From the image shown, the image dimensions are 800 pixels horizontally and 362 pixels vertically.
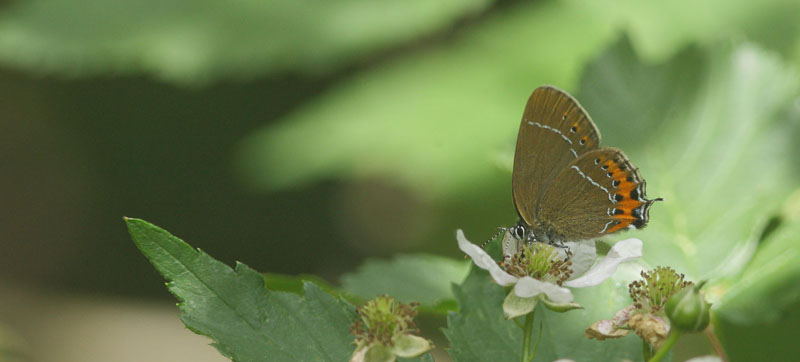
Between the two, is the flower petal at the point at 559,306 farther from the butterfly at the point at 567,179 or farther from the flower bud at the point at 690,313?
the butterfly at the point at 567,179

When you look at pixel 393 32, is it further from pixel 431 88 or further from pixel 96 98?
pixel 96 98

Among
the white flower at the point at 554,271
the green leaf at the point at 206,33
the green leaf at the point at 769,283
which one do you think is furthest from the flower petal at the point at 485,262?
the green leaf at the point at 206,33

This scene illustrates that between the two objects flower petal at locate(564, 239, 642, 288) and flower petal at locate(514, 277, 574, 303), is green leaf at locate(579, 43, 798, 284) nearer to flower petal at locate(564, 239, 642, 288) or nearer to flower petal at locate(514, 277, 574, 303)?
flower petal at locate(564, 239, 642, 288)

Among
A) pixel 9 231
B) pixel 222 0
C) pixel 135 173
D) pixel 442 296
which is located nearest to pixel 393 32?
pixel 222 0

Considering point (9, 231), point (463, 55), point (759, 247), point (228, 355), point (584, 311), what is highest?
point (463, 55)

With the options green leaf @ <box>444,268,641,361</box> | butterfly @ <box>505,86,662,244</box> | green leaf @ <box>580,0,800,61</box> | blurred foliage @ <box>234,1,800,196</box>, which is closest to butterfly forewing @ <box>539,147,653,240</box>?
butterfly @ <box>505,86,662,244</box>

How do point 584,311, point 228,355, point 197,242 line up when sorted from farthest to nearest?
point 197,242 < point 584,311 < point 228,355
